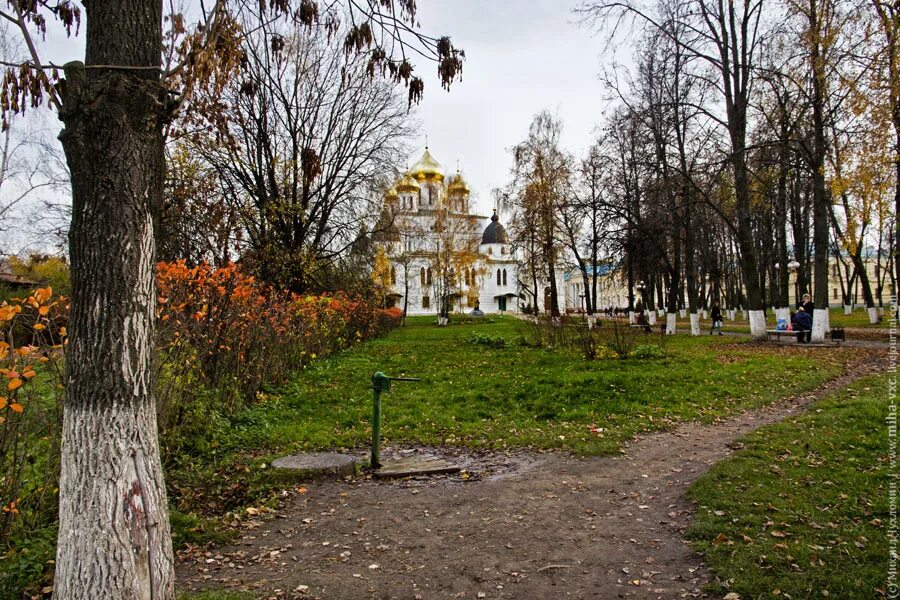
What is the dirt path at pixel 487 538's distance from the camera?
3289 millimetres

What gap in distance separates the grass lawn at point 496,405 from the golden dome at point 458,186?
28980 mm

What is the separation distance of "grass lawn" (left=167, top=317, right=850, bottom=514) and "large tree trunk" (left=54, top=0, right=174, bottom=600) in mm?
2201

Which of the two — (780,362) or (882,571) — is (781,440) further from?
(780,362)

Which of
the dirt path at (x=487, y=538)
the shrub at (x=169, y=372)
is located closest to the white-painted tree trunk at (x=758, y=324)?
the dirt path at (x=487, y=538)

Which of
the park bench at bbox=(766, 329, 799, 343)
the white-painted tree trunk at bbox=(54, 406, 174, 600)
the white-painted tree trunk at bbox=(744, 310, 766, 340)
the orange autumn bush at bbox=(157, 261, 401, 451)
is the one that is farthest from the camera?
the white-painted tree trunk at bbox=(744, 310, 766, 340)

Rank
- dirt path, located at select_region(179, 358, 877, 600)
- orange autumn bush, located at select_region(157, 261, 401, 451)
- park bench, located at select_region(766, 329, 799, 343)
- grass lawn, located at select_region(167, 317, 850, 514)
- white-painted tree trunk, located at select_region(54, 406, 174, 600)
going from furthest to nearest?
park bench, located at select_region(766, 329, 799, 343)
grass lawn, located at select_region(167, 317, 850, 514)
orange autumn bush, located at select_region(157, 261, 401, 451)
dirt path, located at select_region(179, 358, 877, 600)
white-painted tree trunk, located at select_region(54, 406, 174, 600)

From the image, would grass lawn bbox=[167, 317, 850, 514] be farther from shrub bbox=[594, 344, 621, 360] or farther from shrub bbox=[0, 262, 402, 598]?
shrub bbox=[594, 344, 621, 360]

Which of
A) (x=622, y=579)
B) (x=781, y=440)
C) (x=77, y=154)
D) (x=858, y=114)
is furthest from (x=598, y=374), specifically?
(x=77, y=154)

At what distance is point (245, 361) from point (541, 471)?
16.2 feet

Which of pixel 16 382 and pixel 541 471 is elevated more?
pixel 16 382

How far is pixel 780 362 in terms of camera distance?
11.2 meters

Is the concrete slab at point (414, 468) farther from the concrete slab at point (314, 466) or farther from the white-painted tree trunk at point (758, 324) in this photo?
the white-painted tree trunk at point (758, 324)

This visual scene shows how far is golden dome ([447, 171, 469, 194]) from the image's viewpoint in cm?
4047

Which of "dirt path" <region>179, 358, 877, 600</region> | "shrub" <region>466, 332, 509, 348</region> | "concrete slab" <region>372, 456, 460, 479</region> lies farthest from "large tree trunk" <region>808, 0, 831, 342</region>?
"concrete slab" <region>372, 456, 460, 479</region>
